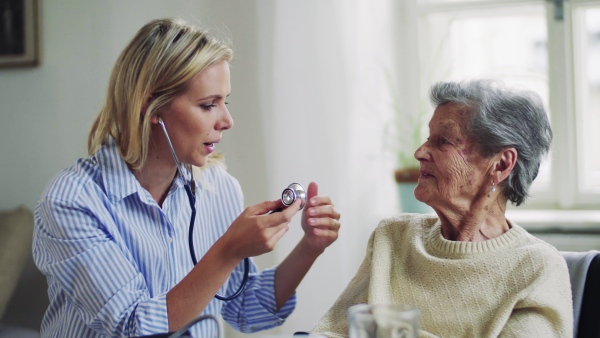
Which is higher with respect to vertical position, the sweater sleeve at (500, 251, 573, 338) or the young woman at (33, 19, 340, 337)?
the young woman at (33, 19, 340, 337)

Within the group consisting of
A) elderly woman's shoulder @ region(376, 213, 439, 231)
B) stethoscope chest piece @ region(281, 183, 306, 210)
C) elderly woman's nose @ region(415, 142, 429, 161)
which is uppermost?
elderly woman's nose @ region(415, 142, 429, 161)

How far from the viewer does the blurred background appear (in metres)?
2.44

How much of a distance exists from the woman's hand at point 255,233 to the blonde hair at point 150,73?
32 cm

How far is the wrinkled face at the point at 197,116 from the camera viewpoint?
1492 mm

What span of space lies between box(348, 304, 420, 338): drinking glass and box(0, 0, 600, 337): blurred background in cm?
158

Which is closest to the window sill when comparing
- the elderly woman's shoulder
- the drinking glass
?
the elderly woman's shoulder

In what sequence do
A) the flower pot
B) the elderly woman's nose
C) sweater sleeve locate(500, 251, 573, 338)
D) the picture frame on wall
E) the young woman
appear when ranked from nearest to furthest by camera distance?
sweater sleeve locate(500, 251, 573, 338)
the young woman
the elderly woman's nose
the flower pot
the picture frame on wall

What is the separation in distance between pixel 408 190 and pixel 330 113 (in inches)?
15.5

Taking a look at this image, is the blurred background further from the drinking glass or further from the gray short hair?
the drinking glass

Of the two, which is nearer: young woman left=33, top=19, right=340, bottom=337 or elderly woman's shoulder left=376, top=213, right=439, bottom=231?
young woman left=33, top=19, right=340, bottom=337

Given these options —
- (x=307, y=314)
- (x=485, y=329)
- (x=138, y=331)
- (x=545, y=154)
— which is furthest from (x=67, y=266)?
(x=307, y=314)

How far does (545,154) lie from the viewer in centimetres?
147

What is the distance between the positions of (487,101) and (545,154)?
18 cm

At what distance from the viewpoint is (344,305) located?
1.49 m
